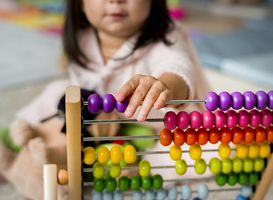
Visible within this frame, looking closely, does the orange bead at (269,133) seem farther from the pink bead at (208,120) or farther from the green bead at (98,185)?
the green bead at (98,185)

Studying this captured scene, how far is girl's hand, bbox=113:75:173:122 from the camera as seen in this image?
0.46 meters

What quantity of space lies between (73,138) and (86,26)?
556mm

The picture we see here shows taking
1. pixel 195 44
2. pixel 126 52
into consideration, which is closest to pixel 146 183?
pixel 126 52

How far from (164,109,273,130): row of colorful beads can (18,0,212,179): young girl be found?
9 cm

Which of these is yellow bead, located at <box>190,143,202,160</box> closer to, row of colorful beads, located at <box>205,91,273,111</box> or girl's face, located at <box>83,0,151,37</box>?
row of colorful beads, located at <box>205,91,273,111</box>

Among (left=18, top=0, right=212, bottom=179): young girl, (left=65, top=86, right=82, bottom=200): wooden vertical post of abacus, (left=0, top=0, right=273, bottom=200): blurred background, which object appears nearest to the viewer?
(left=65, top=86, right=82, bottom=200): wooden vertical post of abacus

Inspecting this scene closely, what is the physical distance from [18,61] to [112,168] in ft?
4.49

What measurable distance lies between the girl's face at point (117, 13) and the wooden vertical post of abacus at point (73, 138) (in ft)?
1.06

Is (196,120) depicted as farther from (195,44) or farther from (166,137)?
(195,44)

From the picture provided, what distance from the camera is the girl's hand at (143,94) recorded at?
0.46 metres

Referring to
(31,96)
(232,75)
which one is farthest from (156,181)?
(232,75)

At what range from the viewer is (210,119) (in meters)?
0.51

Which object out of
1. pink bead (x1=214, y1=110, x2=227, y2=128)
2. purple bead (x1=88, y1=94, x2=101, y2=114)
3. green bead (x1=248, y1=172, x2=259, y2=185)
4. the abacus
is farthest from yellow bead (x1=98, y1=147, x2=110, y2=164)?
green bead (x1=248, y1=172, x2=259, y2=185)

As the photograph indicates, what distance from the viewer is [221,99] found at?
0.50 metres
